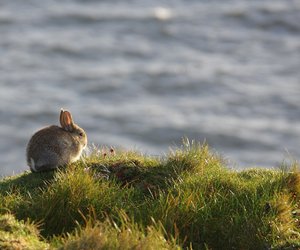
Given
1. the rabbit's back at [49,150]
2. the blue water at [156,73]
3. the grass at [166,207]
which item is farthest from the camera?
the blue water at [156,73]

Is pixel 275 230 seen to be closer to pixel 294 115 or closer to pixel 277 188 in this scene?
pixel 277 188

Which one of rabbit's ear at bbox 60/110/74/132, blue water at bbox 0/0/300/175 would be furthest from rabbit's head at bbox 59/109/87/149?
blue water at bbox 0/0/300/175

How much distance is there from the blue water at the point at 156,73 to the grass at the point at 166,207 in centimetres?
1367

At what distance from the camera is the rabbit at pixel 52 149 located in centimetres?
960

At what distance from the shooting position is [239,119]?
90.2 feet

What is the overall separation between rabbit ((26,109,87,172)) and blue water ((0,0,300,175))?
1313 centimetres

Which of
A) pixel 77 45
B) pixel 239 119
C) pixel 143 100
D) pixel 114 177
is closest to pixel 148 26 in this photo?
pixel 77 45

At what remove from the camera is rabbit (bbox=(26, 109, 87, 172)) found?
960cm

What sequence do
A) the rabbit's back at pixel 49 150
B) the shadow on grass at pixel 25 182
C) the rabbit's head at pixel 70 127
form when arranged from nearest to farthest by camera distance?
the shadow on grass at pixel 25 182, the rabbit's back at pixel 49 150, the rabbit's head at pixel 70 127

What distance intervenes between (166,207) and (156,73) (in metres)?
21.5

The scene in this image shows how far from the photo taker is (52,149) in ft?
31.7

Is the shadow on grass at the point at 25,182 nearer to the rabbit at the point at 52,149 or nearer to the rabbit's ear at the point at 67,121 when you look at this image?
the rabbit at the point at 52,149

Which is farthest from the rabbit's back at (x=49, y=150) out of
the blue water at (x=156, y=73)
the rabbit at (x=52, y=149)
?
the blue water at (x=156, y=73)

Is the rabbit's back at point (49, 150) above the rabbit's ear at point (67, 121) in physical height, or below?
below
